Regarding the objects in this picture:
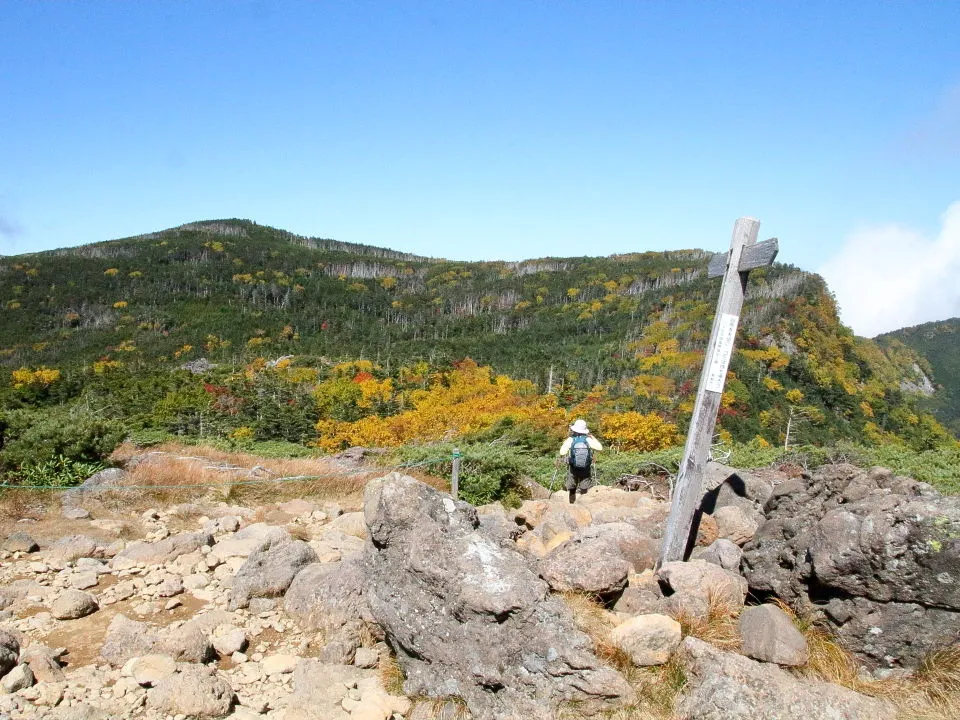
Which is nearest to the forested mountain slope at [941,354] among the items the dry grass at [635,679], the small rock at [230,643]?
the dry grass at [635,679]

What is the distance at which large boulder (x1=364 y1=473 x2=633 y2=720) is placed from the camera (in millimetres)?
3611

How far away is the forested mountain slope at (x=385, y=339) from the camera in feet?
105

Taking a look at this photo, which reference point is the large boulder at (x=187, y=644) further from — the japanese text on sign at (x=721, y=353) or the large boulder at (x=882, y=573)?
the japanese text on sign at (x=721, y=353)

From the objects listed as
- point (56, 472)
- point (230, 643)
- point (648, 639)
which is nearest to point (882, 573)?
point (648, 639)

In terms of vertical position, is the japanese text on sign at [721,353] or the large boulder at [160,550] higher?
the japanese text on sign at [721,353]

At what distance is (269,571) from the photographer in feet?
18.1

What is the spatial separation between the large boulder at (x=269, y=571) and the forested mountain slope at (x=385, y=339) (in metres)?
7.43

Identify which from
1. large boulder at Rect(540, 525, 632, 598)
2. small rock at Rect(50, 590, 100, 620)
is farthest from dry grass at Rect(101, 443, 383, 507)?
large boulder at Rect(540, 525, 632, 598)

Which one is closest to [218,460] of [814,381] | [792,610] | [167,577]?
[167,577]

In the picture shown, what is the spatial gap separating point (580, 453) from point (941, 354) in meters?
155

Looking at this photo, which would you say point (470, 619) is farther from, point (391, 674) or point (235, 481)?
point (235, 481)

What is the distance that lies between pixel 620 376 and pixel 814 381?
19955 mm

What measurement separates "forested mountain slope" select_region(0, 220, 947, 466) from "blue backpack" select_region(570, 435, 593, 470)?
895cm

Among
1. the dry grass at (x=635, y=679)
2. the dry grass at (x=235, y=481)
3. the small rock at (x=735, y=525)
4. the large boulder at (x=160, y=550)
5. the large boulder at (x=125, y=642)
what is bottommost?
the dry grass at (x=235, y=481)
